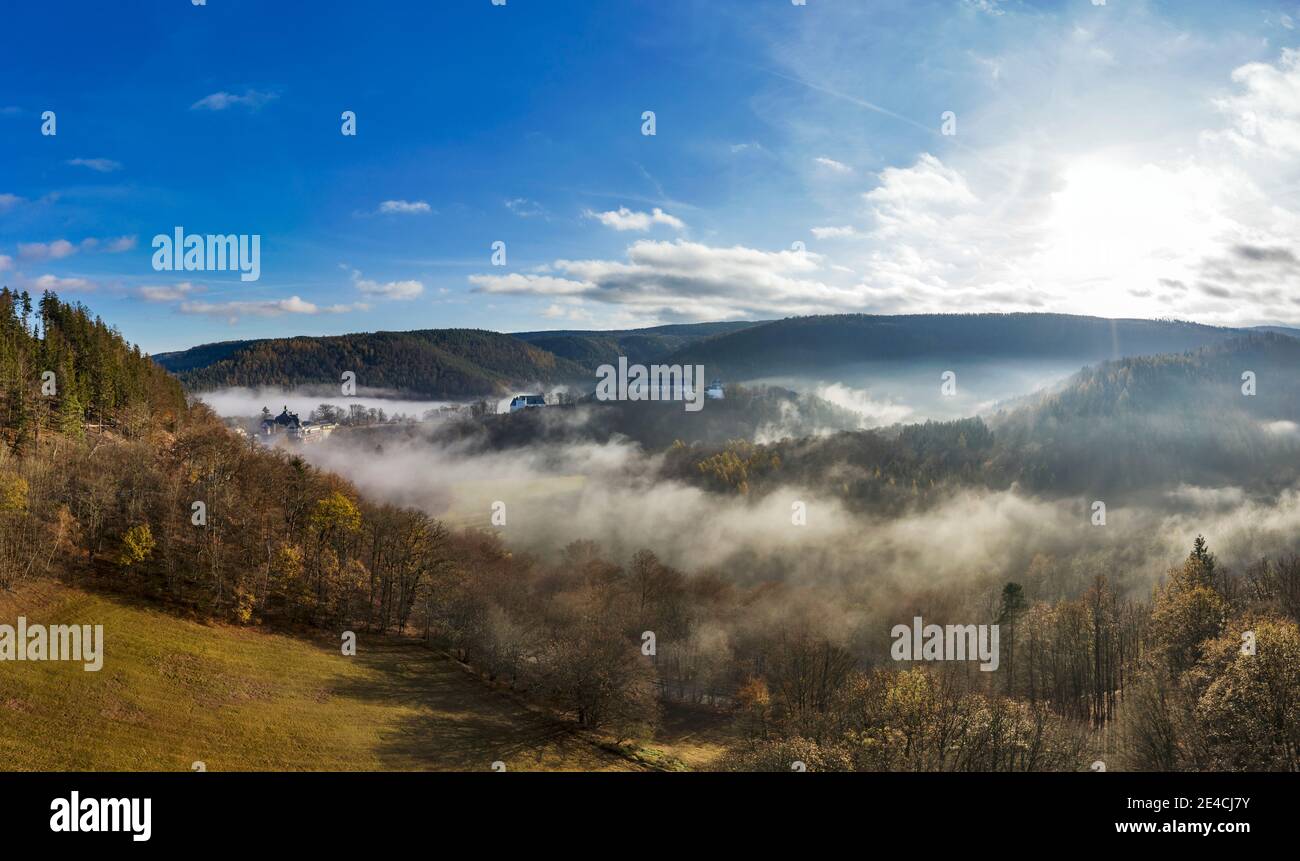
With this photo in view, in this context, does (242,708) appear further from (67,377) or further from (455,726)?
(67,377)

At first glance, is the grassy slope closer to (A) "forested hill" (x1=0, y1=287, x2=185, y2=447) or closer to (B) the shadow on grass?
(B) the shadow on grass

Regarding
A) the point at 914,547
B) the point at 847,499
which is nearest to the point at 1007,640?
the point at 914,547

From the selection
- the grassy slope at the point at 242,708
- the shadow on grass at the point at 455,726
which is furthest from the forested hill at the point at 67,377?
the shadow on grass at the point at 455,726

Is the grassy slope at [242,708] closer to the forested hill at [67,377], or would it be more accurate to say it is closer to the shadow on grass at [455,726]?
the shadow on grass at [455,726]
